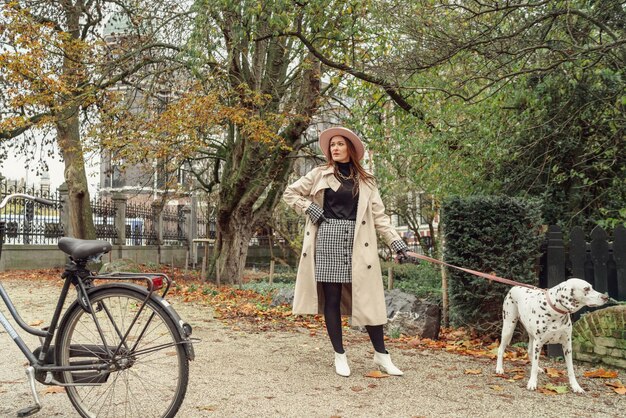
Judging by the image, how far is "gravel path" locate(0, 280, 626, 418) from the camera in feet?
13.7

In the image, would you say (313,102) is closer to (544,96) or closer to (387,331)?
(544,96)

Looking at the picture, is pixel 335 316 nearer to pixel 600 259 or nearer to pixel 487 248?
pixel 487 248

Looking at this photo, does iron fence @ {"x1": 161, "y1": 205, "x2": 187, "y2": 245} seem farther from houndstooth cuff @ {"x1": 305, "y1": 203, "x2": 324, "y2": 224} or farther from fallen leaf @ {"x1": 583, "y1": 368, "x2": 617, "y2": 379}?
fallen leaf @ {"x1": 583, "y1": 368, "x2": 617, "y2": 379}

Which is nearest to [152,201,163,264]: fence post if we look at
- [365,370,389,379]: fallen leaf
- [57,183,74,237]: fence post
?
[57,183,74,237]: fence post

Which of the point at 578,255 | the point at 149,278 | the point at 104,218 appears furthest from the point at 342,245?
the point at 104,218

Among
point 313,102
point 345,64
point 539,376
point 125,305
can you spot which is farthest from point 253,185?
point 125,305

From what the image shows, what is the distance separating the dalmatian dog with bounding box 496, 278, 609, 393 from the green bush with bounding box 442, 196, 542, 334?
1.59 m

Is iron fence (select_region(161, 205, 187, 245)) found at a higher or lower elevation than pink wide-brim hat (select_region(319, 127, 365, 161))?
lower

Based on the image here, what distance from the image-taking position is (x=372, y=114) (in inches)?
455

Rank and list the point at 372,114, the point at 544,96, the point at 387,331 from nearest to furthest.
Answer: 1. the point at 387,331
2. the point at 544,96
3. the point at 372,114

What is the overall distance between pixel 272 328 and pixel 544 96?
517cm

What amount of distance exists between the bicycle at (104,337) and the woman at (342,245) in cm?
179

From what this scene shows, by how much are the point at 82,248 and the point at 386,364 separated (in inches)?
113

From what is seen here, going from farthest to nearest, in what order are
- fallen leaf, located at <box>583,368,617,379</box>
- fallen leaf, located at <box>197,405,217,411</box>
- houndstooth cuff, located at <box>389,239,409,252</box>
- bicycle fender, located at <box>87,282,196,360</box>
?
fallen leaf, located at <box>583,368,617,379</box>, houndstooth cuff, located at <box>389,239,409,252</box>, fallen leaf, located at <box>197,405,217,411</box>, bicycle fender, located at <box>87,282,196,360</box>
